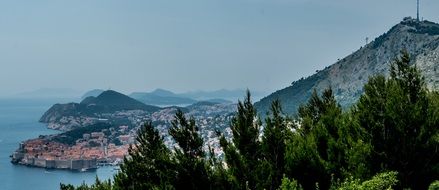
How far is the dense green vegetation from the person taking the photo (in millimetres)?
15781

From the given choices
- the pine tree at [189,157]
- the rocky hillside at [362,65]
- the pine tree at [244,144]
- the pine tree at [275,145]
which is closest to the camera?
the pine tree at [189,157]

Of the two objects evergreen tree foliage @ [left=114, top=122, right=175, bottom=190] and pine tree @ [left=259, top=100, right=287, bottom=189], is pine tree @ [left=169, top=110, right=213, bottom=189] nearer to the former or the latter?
evergreen tree foliage @ [left=114, top=122, right=175, bottom=190]

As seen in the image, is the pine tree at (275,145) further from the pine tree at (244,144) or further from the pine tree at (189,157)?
the pine tree at (189,157)

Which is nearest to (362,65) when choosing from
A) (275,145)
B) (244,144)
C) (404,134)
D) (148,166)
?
(275,145)

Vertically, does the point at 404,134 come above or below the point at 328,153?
above

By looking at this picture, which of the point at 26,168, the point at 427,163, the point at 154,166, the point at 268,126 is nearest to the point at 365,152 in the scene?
the point at 427,163

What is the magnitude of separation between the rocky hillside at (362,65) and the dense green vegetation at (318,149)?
118075 millimetres

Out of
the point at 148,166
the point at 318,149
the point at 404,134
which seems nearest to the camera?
the point at 404,134

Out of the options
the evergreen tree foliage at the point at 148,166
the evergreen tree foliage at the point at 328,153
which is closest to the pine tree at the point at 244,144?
the evergreen tree foliage at the point at 328,153

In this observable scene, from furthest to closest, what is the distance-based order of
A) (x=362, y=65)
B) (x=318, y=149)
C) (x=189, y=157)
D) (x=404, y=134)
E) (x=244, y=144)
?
(x=362, y=65)
(x=318, y=149)
(x=244, y=144)
(x=189, y=157)
(x=404, y=134)

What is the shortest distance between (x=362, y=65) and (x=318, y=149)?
151 m

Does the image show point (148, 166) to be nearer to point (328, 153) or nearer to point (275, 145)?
point (275, 145)

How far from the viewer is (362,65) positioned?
164 metres

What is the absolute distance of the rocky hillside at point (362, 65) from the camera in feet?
473
